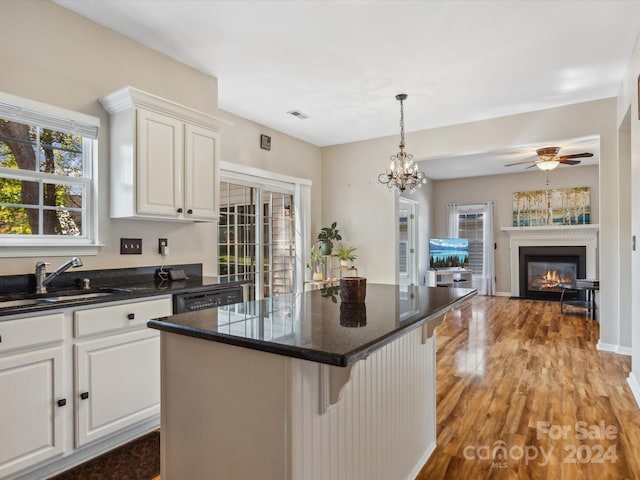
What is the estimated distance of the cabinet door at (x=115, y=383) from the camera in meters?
2.04

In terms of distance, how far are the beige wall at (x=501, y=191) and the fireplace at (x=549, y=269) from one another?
43cm

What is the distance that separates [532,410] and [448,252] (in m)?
6.02

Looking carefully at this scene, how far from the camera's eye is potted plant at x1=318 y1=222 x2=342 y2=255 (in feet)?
18.5

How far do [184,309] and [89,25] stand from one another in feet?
6.88

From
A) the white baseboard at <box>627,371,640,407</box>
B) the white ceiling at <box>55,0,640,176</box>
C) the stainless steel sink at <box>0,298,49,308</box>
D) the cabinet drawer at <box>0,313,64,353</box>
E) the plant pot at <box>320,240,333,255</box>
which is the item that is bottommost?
the white baseboard at <box>627,371,640,407</box>

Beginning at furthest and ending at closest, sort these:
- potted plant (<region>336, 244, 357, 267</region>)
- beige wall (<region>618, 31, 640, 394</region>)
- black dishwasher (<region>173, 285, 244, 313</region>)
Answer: potted plant (<region>336, 244, 357, 267</region>) < beige wall (<region>618, 31, 640, 394</region>) < black dishwasher (<region>173, 285, 244, 313</region>)

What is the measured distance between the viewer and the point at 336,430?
4.30ft

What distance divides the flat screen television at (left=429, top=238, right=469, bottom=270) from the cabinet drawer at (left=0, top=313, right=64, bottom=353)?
7.67 m

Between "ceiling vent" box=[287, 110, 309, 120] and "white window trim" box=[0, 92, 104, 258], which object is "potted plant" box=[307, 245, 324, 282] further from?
"white window trim" box=[0, 92, 104, 258]

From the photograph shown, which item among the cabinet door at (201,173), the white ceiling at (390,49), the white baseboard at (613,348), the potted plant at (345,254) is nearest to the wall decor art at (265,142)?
the white ceiling at (390,49)

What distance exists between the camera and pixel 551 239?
7.93 m

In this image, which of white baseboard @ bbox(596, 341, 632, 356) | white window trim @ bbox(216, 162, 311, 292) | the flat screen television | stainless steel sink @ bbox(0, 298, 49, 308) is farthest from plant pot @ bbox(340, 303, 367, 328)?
the flat screen television

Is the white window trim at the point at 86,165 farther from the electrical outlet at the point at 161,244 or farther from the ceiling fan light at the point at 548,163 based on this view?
the ceiling fan light at the point at 548,163

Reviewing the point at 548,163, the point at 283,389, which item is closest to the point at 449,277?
the point at 548,163
